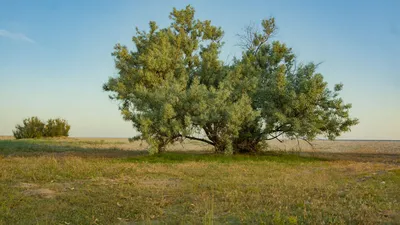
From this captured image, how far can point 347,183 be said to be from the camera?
16.2 metres

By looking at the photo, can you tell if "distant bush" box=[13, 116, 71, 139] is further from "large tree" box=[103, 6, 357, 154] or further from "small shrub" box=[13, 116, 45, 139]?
"large tree" box=[103, 6, 357, 154]

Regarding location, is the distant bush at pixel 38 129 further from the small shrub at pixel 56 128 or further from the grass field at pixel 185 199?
the grass field at pixel 185 199

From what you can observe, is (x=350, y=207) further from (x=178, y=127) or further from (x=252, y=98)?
(x=252, y=98)

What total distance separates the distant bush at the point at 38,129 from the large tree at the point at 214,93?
4796 cm

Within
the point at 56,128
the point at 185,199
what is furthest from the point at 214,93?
the point at 56,128

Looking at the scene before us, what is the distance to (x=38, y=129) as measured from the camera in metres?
73.2

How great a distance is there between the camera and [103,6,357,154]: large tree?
86.8ft

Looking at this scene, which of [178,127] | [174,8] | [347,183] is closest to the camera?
[347,183]

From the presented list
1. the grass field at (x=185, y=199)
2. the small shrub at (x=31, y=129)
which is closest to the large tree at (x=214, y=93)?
the grass field at (x=185, y=199)

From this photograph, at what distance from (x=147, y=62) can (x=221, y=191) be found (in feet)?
53.8

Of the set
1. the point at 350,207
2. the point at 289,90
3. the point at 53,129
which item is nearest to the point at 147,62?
the point at 289,90

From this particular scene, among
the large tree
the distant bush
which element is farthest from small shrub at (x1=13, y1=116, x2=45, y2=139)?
the large tree

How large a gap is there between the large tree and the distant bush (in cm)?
4796

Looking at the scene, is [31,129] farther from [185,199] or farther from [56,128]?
[185,199]
